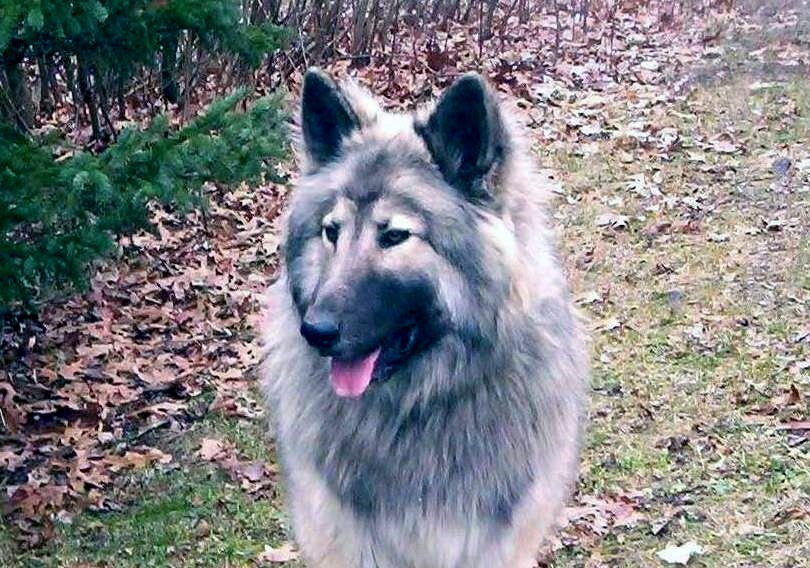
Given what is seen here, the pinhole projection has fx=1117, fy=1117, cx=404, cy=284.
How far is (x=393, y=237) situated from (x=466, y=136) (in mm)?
372

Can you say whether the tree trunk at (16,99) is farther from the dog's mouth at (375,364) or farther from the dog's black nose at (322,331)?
the dog's black nose at (322,331)

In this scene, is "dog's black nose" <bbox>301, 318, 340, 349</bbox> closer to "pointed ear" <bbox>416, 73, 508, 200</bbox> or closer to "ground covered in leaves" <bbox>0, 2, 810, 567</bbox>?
"pointed ear" <bbox>416, 73, 508, 200</bbox>

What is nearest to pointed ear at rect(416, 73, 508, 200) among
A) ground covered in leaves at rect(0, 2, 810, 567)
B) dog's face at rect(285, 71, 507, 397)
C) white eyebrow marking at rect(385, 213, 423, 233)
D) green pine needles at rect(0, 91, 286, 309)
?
dog's face at rect(285, 71, 507, 397)

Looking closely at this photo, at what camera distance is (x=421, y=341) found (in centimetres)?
334

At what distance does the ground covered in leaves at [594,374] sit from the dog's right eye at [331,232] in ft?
5.65

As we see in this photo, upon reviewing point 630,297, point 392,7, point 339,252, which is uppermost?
point 339,252

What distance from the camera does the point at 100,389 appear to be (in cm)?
555

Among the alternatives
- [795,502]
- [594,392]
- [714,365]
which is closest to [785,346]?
[714,365]

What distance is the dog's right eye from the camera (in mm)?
3277

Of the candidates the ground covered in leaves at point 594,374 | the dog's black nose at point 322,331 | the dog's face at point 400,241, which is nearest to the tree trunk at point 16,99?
the ground covered in leaves at point 594,374

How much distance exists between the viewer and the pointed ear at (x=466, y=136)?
319 centimetres

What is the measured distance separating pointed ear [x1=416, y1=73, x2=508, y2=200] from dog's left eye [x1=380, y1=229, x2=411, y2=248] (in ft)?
0.76

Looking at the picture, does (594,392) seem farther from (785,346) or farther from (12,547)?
→ (12,547)

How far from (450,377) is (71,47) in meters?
2.25
